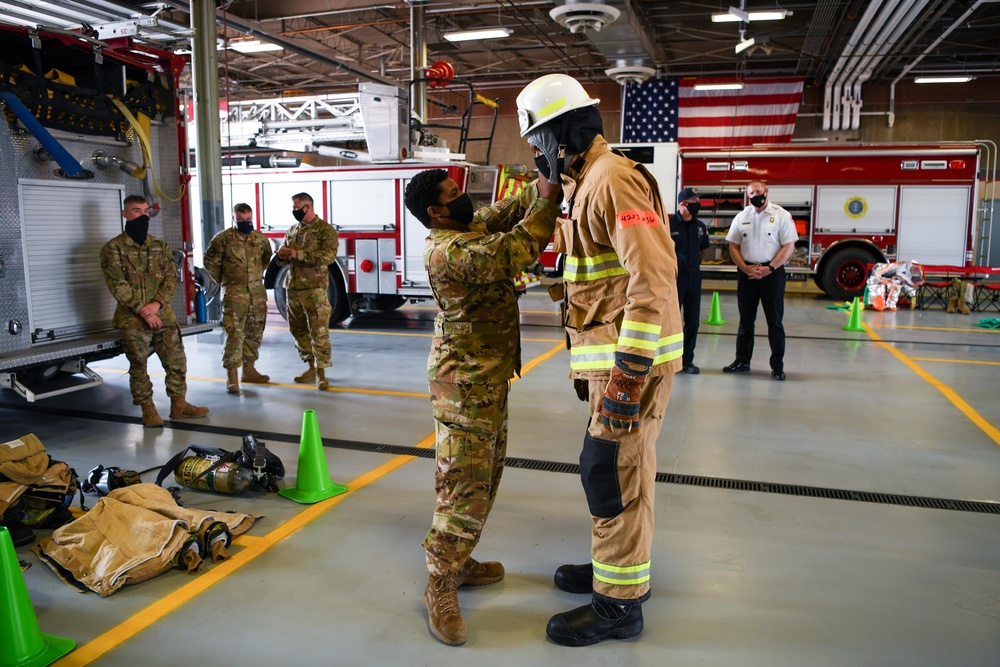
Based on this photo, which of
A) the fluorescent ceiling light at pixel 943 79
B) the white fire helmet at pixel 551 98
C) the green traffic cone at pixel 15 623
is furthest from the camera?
the fluorescent ceiling light at pixel 943 79

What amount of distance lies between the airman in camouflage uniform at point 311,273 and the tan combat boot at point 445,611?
454 cm

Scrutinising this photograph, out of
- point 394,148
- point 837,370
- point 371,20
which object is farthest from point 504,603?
point 371,20

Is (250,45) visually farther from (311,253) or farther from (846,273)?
(846,273)

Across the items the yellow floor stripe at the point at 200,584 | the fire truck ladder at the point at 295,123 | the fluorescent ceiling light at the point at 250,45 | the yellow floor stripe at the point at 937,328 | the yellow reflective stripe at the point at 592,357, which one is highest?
the fluorescent ceiling light at the point at 250,45

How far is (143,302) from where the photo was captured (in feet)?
19.2

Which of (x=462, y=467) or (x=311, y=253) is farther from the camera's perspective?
(x=311, y=253)

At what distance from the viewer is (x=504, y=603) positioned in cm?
320

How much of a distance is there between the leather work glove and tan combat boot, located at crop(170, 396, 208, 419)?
183 inches

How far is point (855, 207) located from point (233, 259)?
12.8 m

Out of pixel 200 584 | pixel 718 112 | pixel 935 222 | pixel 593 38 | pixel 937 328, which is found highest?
pixel 593 38

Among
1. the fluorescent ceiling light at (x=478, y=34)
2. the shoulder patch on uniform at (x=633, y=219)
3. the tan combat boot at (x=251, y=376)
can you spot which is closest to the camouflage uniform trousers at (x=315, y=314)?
the tan combat boot at (x=251, y=376)

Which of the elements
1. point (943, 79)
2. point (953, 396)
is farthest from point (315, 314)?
point (943, 79)

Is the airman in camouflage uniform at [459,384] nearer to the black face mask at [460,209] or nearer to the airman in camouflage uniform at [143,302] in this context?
the black face mask at [460,209]

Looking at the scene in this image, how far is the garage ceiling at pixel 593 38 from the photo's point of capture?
46.7ft
